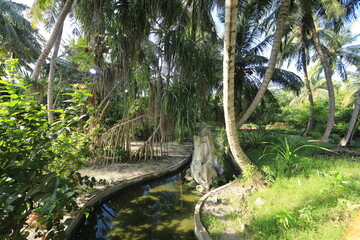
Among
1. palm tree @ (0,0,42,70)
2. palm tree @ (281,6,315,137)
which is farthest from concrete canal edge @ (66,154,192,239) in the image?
palm tree @ (0,0,42,70)

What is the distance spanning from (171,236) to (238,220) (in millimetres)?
1219

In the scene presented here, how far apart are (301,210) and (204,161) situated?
2729mm

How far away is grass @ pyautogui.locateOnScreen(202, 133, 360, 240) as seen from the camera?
6.74ft

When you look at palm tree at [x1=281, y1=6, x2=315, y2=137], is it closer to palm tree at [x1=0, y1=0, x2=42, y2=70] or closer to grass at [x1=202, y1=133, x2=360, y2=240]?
grass at [x1=202, y1=133, x2=360, y2=240]

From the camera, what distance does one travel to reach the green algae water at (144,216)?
2779mm

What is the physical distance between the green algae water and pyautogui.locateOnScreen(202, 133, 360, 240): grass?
2.44 feet

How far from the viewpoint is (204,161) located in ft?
15.5

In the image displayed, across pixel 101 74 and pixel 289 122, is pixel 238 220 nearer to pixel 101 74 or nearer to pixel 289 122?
pixel 101 74

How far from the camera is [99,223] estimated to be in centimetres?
303

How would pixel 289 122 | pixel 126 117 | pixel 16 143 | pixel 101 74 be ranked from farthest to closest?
pixel 289 122
pixel 126 117
pixel 101 74
pixel 16 143

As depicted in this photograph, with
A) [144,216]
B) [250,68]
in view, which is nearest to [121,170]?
[144,216]

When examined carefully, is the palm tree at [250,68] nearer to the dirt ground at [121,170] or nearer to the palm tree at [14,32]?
the dirt ground at [121,170]

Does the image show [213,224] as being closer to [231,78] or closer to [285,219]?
[285,219]

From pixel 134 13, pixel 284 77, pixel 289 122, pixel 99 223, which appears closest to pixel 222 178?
pixel 99 223
